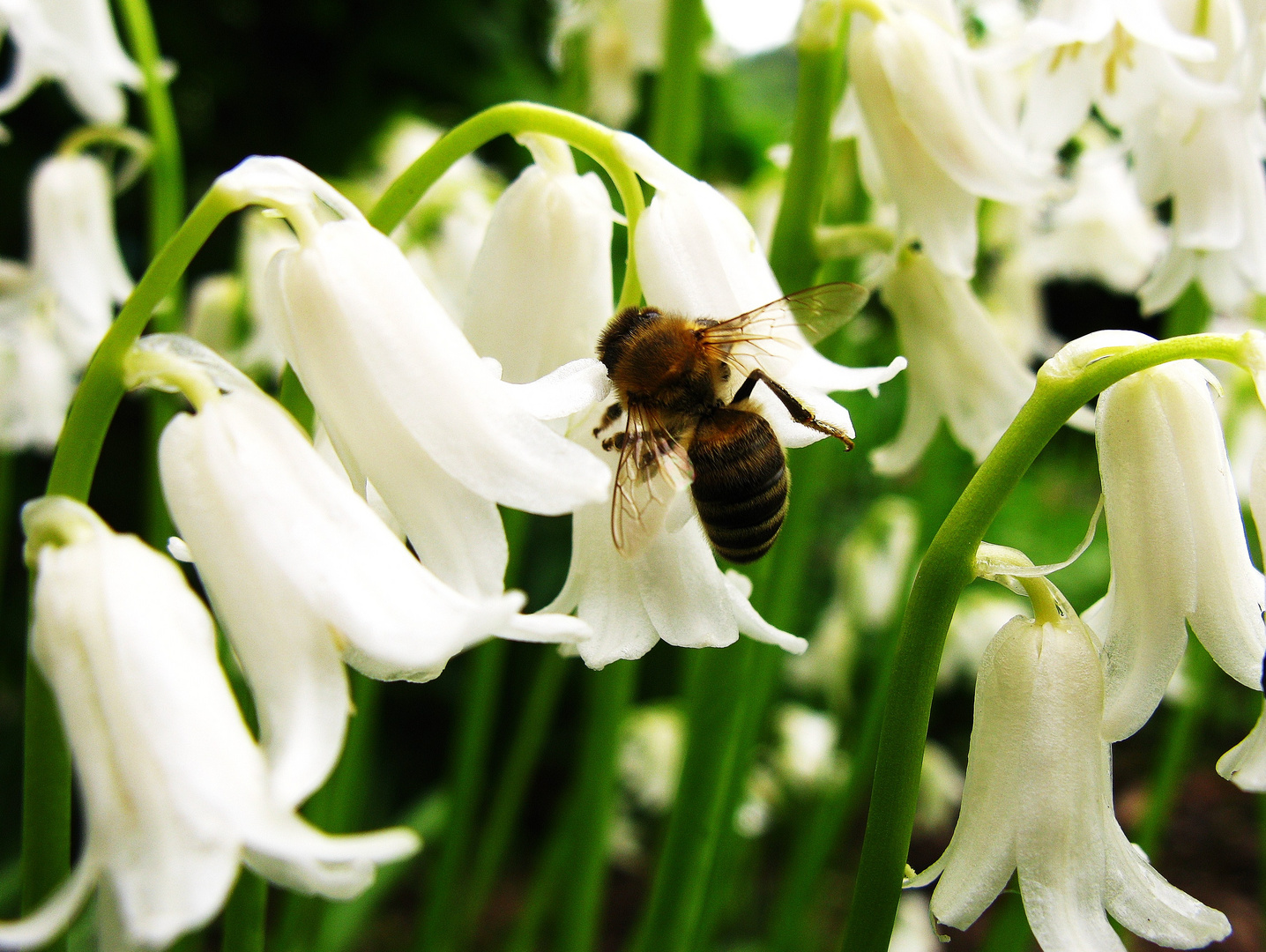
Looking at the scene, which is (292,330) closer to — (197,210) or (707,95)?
(197,210)

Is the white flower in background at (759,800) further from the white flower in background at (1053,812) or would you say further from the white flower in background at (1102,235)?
the white flower in background at (1053,812)

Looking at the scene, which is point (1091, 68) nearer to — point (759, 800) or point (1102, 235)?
point (1102, 235)

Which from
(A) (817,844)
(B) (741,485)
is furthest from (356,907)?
(B) (741,485)

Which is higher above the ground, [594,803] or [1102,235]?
[1102,235]

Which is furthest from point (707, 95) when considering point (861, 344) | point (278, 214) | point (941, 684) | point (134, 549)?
point (134, 549)

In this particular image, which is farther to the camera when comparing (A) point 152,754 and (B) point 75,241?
(B) point 75,241

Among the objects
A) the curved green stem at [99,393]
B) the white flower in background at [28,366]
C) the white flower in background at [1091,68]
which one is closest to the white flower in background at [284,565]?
the curved green stem at [99,393]
